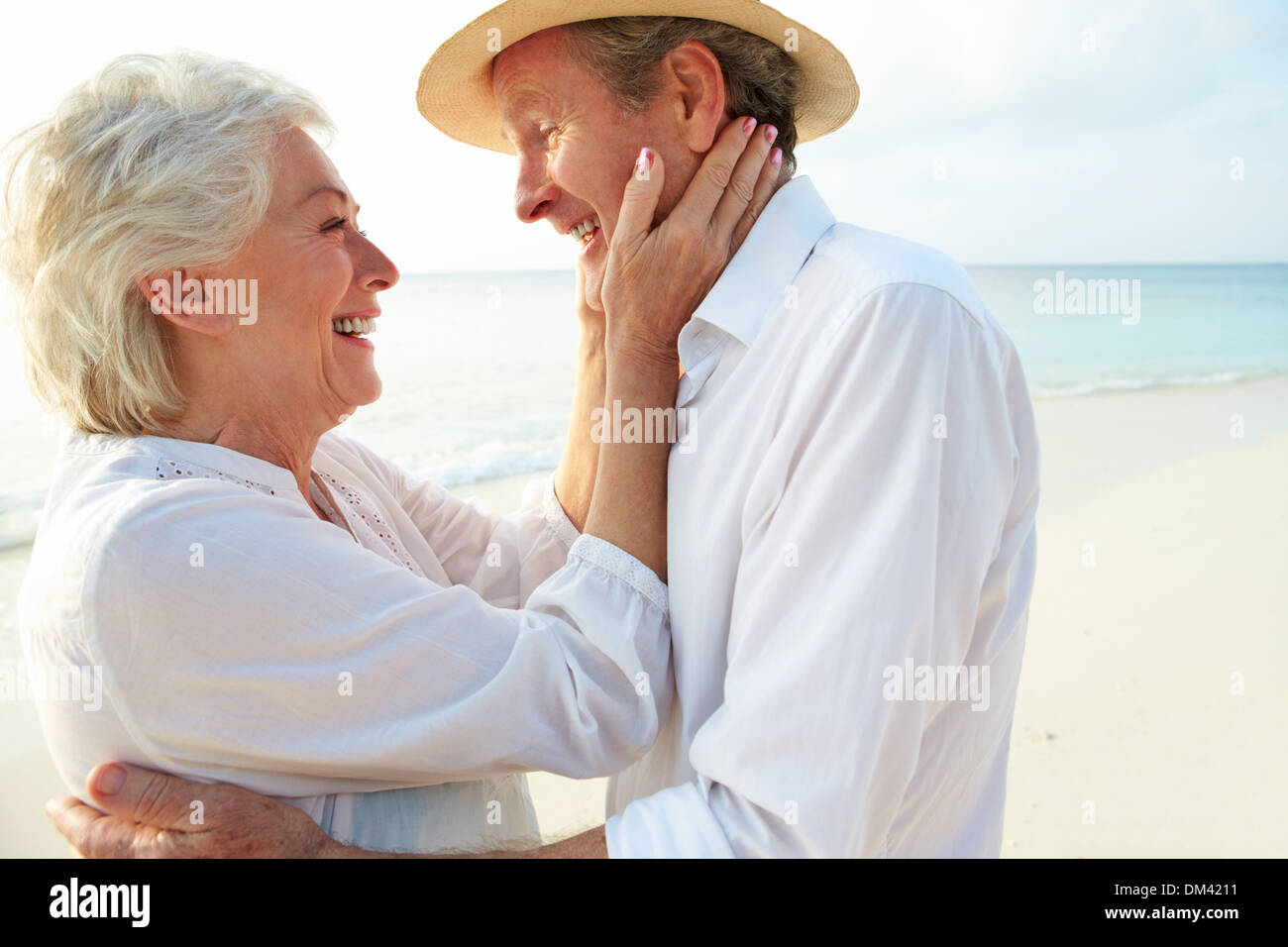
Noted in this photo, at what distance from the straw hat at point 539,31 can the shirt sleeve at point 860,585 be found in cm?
75

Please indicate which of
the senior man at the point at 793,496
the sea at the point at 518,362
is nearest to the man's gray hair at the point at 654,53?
the senior man at the point at 793,496

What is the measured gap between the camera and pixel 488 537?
105 inches

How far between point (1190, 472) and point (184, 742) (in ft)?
31.0

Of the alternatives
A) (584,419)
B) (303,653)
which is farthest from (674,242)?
(303,653)

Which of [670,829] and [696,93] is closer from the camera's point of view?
[670,829]

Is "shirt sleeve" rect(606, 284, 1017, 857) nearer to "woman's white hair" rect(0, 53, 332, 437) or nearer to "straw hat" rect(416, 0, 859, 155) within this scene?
"straw hat" rect(416, 0, 859, 155)

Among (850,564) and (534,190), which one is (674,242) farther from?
(850,564)

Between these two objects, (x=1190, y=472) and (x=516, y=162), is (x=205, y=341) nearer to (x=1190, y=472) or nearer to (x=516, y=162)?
(x=516, y=162)

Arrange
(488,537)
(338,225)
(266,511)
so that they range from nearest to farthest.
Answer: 1. (266,511)
2. (338,225)
3. (488,537)

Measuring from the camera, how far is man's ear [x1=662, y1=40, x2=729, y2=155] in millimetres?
1944

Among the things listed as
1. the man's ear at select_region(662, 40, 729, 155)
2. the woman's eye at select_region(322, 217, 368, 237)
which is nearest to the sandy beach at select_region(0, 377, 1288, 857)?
the woman's eye at select_region(322, 217, 368, 237)

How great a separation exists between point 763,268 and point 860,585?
70cm

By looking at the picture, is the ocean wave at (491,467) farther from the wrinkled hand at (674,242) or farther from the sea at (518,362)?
the wrinkled hand at (674,242)

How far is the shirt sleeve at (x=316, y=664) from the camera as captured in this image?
160cm
